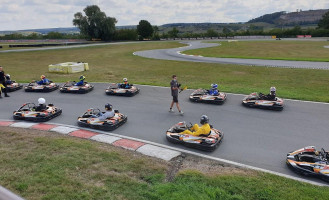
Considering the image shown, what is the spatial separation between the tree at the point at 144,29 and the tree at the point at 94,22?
10560 millimetres

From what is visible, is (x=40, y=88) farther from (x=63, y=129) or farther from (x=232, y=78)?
(x=232, y=78)

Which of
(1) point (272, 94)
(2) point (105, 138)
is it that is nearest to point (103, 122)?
(2) point (105, 138)

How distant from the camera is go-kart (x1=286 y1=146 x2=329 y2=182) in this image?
7.72 metres

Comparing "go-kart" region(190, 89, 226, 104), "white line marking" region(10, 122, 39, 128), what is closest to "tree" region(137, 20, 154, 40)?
"go-kart" region(190, 89, 226, 104)

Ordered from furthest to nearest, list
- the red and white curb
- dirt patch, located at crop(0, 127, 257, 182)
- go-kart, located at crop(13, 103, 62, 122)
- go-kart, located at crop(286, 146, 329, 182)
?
1. go-kart, located at crop(13, 103, 62, 122)
2. the red and white curb
3. dirt patch, located at crop(0, 127, 257, 182)
4. go-kart, located at crop(286, 146, 329, 182)

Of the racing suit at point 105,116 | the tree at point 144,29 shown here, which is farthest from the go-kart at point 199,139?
the tree at point 144,29

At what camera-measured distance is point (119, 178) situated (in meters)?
7.43

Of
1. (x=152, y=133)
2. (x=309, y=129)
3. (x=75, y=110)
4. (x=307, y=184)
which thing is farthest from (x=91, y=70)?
(x=307, y=184)

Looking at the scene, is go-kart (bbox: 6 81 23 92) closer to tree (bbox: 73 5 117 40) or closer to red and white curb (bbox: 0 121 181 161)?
red and white curb (bbox: 0 121 181 161)

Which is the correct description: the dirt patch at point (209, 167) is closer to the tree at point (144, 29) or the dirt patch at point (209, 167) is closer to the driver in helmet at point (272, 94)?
the driver in helmet at point (272, 94)

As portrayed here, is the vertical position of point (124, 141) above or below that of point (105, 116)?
below

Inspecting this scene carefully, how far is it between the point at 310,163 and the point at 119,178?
18.6 feet

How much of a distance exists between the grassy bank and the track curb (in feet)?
1.20

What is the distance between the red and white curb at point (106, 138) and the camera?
926 centimetres
